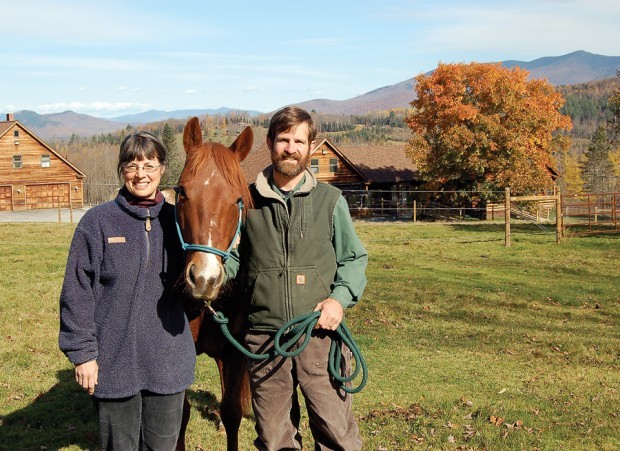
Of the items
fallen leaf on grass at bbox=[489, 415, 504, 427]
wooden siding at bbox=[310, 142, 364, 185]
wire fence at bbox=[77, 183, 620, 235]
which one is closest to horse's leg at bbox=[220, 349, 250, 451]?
fallen leaf on grass at bbox=[489, 415, 504, 427]

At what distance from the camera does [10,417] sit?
532 cm

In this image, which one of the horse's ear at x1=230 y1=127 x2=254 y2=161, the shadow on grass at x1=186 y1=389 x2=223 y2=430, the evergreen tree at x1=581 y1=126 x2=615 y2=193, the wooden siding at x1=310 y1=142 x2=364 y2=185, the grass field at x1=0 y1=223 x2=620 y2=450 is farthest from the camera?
the evergreen tree at x1=581 y1=126 x2=615 y2=193

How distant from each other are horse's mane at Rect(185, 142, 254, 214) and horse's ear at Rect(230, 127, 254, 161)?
49 mm

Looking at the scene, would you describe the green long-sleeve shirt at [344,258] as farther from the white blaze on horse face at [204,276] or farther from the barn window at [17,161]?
the barn window at [17,161]

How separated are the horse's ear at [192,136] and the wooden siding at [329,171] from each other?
3681cm

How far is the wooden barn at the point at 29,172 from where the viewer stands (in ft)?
132

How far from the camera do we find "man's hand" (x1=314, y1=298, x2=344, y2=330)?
294 cm

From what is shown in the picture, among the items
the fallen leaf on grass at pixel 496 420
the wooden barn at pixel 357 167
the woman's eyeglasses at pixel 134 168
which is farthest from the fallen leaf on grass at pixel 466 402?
the wooden barn at pixel 357 167

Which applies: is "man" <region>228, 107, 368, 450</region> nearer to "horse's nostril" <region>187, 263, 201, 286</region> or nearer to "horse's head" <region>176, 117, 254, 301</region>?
"horse's head" <region>176, 117, 254, 301</region>

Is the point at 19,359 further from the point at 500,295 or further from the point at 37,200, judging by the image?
the point at 37,200

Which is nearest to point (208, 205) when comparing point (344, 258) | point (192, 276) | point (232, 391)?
point (192, 276)

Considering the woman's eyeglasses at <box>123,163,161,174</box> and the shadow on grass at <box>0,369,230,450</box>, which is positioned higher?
the woman's eyeglasses at <box>123,163,161,174</box>

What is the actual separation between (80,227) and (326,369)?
1369mm

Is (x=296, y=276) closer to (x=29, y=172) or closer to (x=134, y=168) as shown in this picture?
(x=134, y=168)
